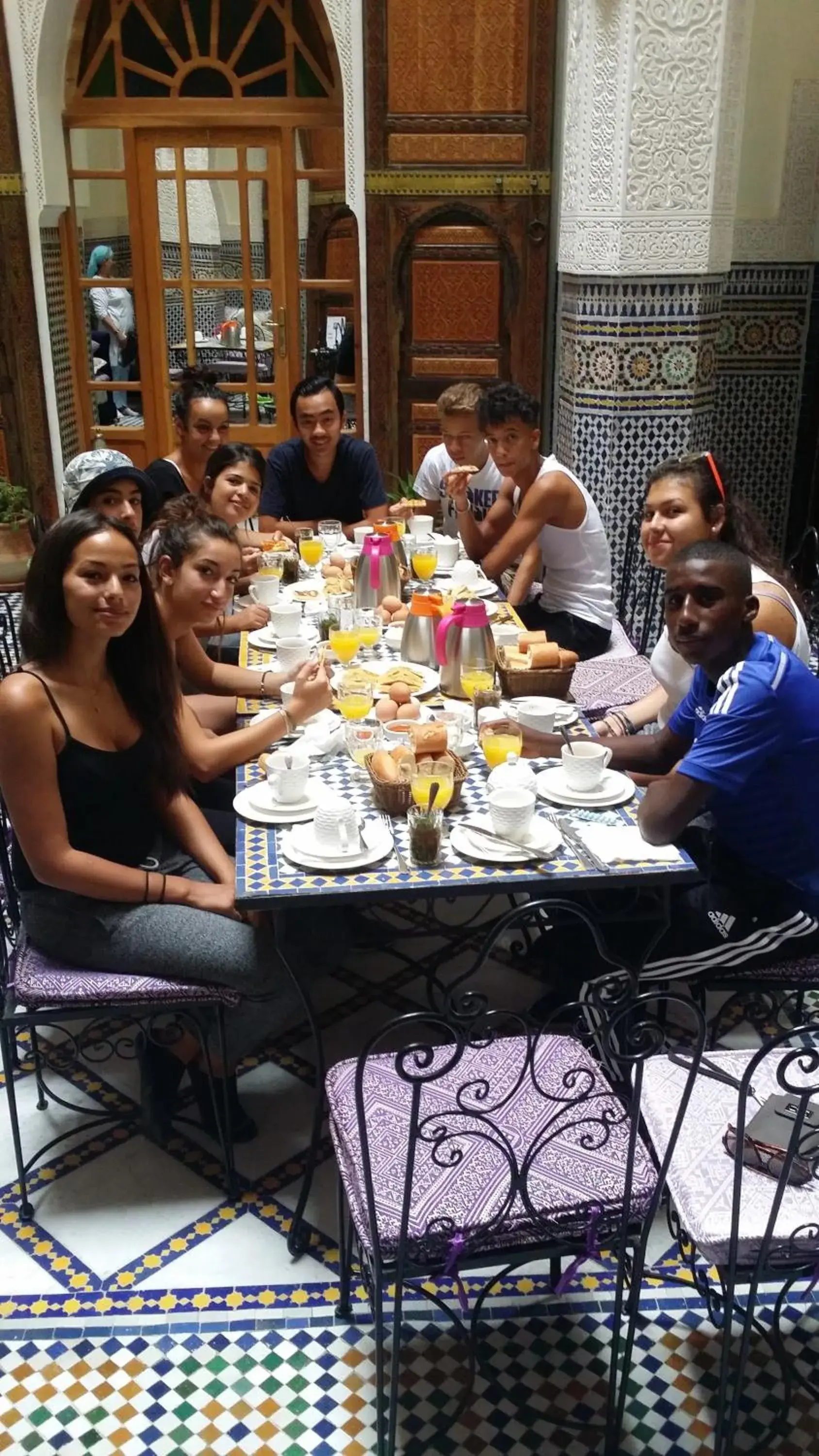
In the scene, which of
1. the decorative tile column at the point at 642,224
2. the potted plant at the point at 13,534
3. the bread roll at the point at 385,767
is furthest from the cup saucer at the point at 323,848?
the potted plant at the point at 13,534

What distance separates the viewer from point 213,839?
2.65 meters

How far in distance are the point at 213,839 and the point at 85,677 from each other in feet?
1.52

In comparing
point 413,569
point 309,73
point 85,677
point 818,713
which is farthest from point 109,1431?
point 309,73

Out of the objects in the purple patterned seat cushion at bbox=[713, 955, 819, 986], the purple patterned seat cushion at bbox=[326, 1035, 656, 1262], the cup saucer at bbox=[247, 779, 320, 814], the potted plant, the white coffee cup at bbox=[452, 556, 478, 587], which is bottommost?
the potted plant

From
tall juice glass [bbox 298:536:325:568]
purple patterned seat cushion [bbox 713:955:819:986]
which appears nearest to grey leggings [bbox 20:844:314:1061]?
purple patterned seat cushion [bbox 713:955:819:986]

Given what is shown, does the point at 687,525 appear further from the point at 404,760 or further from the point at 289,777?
the point at 289,777

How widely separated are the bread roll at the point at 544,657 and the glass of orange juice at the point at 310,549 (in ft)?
4.65

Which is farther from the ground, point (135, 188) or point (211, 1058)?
point (135, 188)

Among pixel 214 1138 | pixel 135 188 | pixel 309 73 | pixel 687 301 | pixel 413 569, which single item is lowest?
pixel 214 1138

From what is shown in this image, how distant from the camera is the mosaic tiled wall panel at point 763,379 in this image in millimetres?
6156

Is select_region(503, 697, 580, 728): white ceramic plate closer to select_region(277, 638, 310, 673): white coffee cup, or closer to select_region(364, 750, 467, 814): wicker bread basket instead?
select_region(364, 750, 467, 814): wicker bread basket

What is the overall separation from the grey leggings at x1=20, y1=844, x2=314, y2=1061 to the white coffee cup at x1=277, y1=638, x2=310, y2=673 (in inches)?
34.9

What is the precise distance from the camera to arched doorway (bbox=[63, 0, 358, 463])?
6.20 metres

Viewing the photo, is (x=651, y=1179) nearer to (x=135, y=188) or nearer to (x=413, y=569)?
(x=413, y=569)
